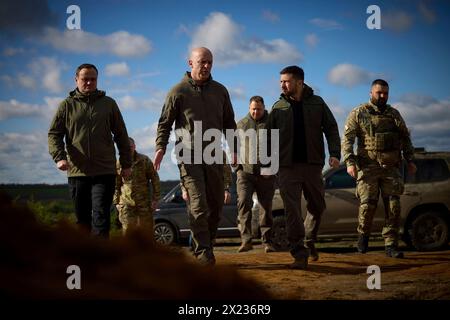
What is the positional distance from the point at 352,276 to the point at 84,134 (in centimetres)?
322

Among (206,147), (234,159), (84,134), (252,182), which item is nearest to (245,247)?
(252,182)

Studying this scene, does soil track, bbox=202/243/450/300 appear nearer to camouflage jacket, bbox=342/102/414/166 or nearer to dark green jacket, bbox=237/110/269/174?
camouflage jacket, bbox=342/102/414/166

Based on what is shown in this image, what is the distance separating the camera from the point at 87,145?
20.9 feet

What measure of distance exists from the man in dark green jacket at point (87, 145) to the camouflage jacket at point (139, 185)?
7.66ft

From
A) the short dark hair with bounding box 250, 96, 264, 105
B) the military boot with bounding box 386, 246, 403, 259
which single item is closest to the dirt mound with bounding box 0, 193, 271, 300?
the military boot with bounding box 386, 246, 403, 259

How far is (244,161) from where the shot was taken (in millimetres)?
10367

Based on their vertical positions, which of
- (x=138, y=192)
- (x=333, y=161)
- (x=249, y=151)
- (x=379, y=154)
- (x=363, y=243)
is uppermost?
(x=249, y=151)

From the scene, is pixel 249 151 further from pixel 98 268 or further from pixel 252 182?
pixel 98 268

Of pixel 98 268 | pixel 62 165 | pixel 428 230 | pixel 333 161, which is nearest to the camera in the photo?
pixel 98 268

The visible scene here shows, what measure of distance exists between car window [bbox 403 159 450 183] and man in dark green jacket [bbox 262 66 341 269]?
5.10 m

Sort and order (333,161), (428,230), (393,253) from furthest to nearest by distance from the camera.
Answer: (428,230) → (393,253) → (333,161)

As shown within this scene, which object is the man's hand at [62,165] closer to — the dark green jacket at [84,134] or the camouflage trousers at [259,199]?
the dark green jacket at [84,134]

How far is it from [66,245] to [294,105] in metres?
5.94
